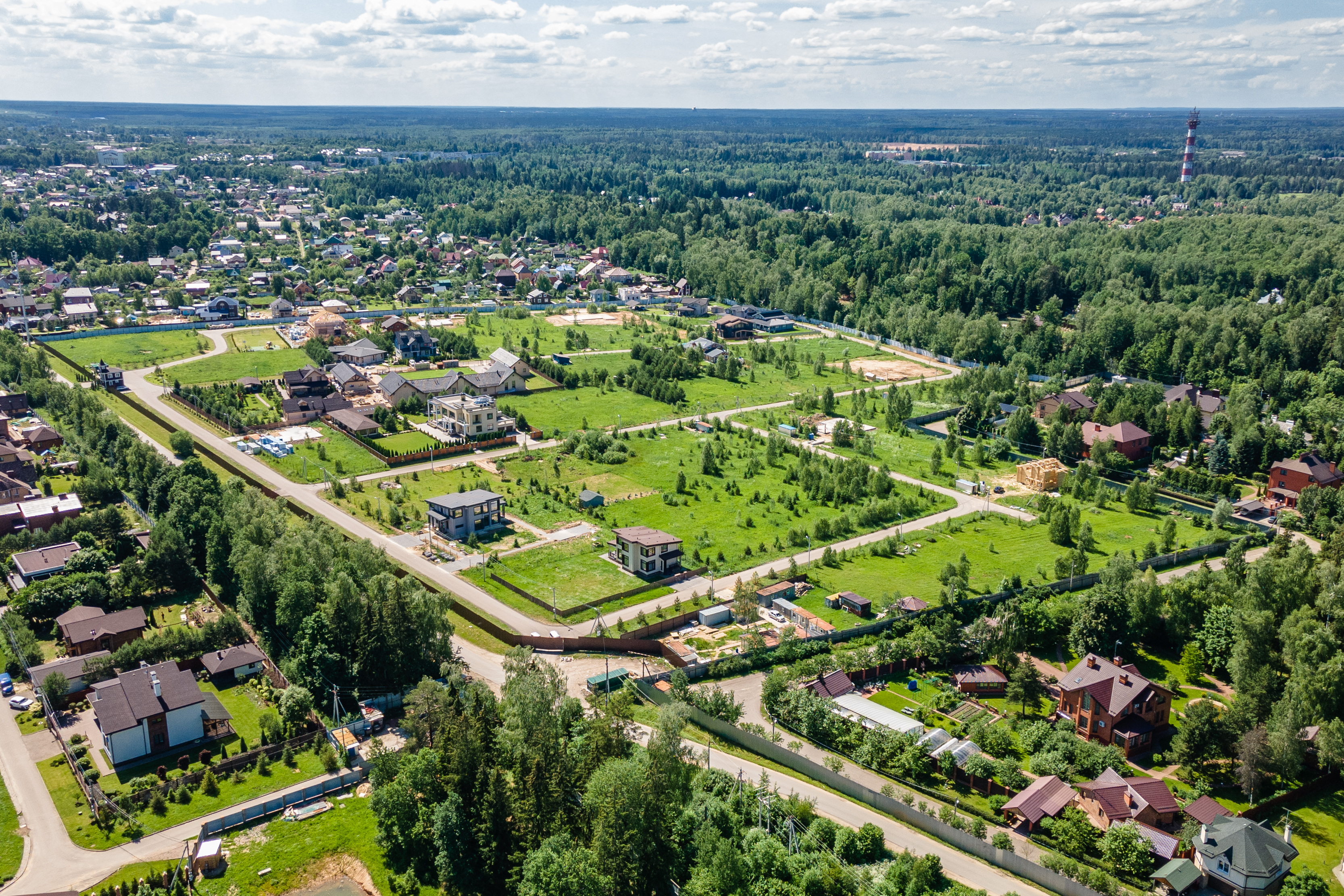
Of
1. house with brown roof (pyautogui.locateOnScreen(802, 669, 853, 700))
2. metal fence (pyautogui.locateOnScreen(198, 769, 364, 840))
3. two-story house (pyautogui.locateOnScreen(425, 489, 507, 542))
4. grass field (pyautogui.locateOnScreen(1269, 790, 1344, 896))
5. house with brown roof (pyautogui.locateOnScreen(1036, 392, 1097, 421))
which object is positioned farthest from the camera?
house with brown roof (pyautogui.locateOnScreen(1036, 392, 1097, 421))

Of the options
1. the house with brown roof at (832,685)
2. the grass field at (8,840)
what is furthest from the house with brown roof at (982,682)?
the grass field at (8,840)

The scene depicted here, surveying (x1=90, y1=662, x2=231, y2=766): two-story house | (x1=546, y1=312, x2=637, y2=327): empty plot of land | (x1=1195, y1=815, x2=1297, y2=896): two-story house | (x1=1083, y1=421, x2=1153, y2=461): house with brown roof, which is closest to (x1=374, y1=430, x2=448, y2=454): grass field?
(x1=90, y1=662, x2=231, y2=766): two-story house

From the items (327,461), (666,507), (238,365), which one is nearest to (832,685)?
(666,507)

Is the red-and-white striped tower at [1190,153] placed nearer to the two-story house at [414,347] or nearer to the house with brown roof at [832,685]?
the two-story house at [414,347]

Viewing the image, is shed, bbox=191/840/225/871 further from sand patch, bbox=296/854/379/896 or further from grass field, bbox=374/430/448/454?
grass field, bbox=374/430/448/454

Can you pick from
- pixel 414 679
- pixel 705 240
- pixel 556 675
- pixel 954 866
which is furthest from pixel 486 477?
pixel 705 240
